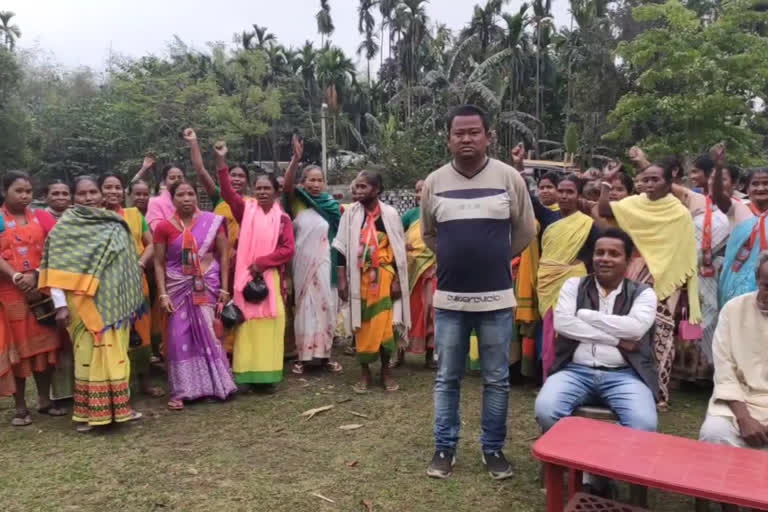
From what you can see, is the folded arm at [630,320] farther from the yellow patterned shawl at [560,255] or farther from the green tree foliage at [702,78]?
the green tree foliage at [702,78]

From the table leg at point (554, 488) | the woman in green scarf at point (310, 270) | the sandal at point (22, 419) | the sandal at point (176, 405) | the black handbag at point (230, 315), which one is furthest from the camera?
the woman in green scarf at point (310, 270)

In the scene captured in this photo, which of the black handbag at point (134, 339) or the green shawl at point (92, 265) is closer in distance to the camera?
the green shawl at point (92, 265)

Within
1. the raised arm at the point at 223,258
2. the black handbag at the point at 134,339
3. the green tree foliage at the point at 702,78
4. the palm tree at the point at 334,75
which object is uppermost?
the palm tree at the point at 334,75

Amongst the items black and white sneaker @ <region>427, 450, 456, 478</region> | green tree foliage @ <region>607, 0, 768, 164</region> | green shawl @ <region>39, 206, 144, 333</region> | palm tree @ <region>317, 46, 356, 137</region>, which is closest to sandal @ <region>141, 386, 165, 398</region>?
green shawl @ <region>39, 206, 144, 333</region>

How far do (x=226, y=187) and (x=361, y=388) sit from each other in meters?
2.07

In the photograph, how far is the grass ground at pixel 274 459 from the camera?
3.44 m

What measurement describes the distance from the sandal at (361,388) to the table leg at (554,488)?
9.01ft

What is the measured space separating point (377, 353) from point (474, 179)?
91.2 inches

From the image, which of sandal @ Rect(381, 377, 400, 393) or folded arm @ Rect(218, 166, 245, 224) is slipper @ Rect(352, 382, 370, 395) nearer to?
sandal @ Rect(381, 377, 400, 393)

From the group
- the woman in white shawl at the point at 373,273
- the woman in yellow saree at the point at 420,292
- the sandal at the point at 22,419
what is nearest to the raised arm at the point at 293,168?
the woman in white shawl at the point at 373,273

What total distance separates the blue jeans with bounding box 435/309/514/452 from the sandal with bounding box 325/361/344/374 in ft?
8.23

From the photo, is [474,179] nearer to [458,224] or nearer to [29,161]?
[458,224]

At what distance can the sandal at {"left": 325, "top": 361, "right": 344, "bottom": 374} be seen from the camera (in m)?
6.16

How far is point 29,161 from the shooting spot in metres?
30.2
